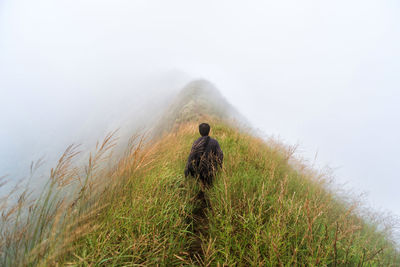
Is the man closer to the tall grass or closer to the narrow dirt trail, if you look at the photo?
the narrow dirt trail

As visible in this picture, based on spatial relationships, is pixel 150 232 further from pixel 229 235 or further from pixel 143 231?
pixel 229 235

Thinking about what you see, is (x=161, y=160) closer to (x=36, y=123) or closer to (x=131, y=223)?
(x=131, y=223)

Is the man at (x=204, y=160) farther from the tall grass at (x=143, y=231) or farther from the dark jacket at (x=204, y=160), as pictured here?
the tall grass at (x=143, y=231)

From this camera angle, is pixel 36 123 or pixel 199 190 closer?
pixel 199 190

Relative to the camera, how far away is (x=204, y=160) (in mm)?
2359

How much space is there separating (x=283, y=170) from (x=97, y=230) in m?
2.97

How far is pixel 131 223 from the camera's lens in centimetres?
132

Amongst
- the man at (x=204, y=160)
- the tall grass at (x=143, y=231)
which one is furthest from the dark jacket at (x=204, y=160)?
the tall grass at (x=143, y=231)

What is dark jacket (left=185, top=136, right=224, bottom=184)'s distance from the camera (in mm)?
2352

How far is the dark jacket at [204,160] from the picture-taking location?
2352 millimetres

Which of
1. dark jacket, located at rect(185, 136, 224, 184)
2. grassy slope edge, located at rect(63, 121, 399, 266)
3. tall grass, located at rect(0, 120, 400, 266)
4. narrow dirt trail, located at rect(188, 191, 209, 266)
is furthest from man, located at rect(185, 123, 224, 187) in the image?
tall grass, located at rect(0, 120, 400, 266)

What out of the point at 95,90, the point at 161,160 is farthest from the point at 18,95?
the point at 161,160

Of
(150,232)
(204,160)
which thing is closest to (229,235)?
(150,232)

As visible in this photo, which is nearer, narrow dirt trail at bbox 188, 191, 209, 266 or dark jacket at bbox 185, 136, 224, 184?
narrow dirt trail at bbox 188, 191, 209, 266
